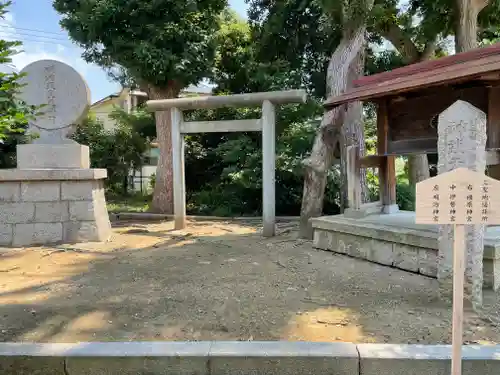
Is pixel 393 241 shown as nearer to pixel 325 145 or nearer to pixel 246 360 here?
pixel 325 145

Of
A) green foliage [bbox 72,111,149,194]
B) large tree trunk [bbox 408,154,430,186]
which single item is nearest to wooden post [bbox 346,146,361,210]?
large tree trunk [bbox 408,154,430,186]

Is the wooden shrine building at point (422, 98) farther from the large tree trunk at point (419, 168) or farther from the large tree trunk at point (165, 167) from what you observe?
the large tree trunk at point (165, 167)

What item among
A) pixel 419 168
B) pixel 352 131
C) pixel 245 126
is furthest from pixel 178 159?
pixel 419 168

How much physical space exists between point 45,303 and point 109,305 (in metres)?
0.63

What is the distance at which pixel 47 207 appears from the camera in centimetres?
635

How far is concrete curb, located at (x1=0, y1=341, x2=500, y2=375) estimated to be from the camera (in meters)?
2.50

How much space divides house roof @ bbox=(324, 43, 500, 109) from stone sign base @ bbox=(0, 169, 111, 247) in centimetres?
432

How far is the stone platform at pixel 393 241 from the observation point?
13.3ft

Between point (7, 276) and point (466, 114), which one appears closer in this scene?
point (466, 114)

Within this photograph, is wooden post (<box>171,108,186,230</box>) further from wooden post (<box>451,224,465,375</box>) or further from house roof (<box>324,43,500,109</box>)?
wooden post (<box>451,224,465,375</box>)

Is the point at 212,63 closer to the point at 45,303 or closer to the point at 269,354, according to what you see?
the point at 45,303

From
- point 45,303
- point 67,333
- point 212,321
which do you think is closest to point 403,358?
point 212,321

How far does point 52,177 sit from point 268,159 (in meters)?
3.65

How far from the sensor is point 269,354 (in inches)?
100
